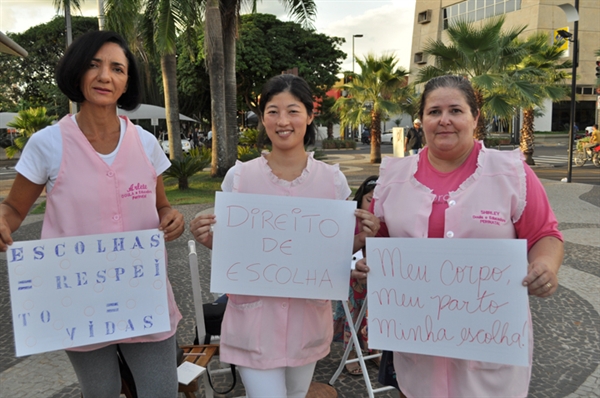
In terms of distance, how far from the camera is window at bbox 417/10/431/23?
50.9 metres

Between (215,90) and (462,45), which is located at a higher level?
(462,45)

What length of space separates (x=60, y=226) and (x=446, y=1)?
175 ft

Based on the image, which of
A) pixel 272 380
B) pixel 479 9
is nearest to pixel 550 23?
pixel 479 9

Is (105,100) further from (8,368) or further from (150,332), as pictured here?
(8,368)

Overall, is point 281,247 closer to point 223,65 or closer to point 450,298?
point 450,298

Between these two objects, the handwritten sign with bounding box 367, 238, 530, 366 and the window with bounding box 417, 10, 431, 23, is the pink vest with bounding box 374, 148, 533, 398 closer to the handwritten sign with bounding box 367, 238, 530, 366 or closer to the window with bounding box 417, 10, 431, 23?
the handwritten sign with bounding box 367, 238, 530, 366

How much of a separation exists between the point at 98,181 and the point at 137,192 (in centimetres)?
14

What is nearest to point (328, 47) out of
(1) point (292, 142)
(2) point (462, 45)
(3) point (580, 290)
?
(2) point (462, 45)

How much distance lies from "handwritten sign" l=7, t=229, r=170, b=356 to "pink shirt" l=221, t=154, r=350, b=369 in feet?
1.04

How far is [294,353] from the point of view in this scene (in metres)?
2.01

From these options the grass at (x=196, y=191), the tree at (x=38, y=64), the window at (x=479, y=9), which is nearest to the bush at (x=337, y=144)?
the window at (x=479, y=9)

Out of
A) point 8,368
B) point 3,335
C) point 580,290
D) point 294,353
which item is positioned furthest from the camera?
point 580,290

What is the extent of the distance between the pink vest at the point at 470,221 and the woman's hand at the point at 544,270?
0.12m

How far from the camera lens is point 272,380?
199 cm
